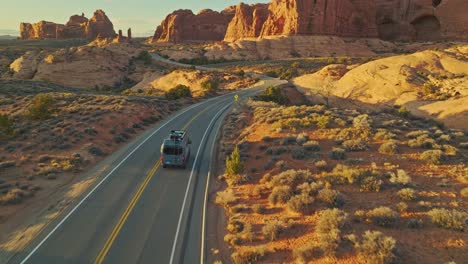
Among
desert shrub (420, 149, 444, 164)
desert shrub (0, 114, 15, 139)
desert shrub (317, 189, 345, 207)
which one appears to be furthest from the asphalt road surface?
desert shrub (420, 149, 444, 164)

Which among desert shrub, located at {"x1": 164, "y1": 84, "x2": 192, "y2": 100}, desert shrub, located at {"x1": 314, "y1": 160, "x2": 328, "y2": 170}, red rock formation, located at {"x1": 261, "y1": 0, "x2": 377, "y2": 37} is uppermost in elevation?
red rock formation, located at {"x1": 261, "y1": 0, "x2": 377, "y2": 37}

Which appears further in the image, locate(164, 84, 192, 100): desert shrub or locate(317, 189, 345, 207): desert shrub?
locate(164, 84, 192, 100): desert shrub

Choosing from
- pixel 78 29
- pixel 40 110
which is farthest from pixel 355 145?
pixel 78 29

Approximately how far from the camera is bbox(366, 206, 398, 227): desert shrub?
13328 millimetres

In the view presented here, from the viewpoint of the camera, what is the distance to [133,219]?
16969mm

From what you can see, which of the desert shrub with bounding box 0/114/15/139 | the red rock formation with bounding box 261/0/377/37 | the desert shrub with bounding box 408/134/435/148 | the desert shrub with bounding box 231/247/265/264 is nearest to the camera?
the desert shrub with bounding box 231/247/265/264

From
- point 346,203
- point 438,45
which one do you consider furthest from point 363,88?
point 438,45

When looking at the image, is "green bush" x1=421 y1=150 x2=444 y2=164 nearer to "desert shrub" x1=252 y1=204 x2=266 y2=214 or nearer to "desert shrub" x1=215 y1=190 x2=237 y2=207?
"desert shrub" x1=252 y1=204 x2=266 y2=214

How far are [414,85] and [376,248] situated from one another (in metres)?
42.2

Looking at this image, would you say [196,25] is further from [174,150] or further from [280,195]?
[280,195]

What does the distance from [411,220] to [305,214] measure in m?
4.39

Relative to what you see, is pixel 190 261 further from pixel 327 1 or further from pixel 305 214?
pixel 327 1

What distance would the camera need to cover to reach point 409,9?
114 meters

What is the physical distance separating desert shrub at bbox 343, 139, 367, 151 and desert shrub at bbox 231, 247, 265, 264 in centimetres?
1142
